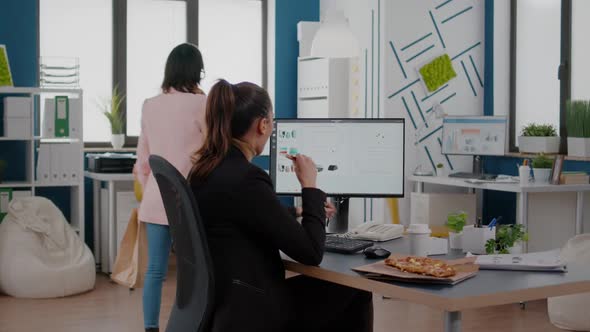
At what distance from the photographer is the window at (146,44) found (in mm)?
6879

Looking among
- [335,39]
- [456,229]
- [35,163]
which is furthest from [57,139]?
[456,229]

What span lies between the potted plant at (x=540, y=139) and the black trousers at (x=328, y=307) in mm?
3472

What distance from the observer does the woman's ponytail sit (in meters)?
2.40

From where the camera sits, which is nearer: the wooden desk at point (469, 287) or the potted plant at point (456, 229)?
the wooden desk at point (469, 287)

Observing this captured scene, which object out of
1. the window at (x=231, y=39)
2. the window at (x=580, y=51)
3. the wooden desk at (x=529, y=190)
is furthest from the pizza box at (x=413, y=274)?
the window at (x=231, y=39)

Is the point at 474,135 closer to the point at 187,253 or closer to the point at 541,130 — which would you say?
the point at 541,130

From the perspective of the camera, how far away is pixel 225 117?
242 centimetres

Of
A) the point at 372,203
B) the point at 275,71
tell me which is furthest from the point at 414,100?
the point at 275,71

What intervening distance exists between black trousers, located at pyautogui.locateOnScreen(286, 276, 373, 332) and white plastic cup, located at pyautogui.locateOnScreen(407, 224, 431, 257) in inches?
9.5

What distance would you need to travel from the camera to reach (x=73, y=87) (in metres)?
6.29

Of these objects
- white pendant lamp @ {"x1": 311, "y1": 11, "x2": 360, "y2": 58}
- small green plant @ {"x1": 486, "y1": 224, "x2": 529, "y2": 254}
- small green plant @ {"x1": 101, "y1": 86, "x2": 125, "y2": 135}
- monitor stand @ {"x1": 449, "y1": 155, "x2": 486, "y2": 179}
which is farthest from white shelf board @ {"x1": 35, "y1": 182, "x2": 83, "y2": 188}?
small green plant @ {"x1": 486, "y1": 224, "x2": 529, "y2": 254}

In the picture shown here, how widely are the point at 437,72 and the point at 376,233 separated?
378 cm

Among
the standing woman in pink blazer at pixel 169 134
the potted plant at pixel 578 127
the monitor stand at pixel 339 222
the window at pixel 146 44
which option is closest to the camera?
the monitor stand at pixel 339 222

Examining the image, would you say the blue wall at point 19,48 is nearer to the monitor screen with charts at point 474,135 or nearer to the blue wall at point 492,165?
the monitor screen with charts at point 474,135
